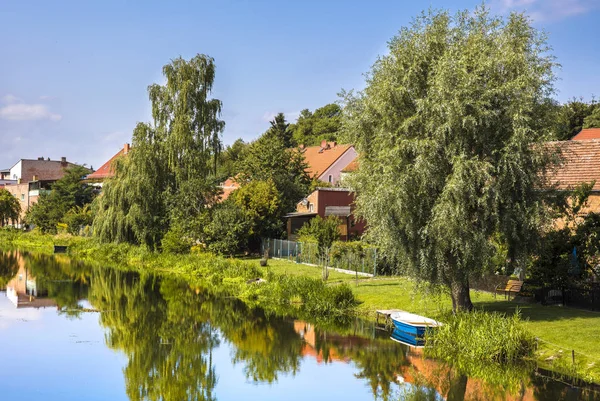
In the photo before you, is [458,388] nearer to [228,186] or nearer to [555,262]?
[555,262]

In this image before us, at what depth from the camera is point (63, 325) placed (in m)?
25.7

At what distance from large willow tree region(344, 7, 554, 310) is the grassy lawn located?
1979mm

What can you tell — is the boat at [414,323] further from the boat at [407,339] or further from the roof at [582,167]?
the roof at [582,167]

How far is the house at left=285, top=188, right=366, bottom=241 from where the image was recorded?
44.9m

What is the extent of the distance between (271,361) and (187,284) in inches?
701

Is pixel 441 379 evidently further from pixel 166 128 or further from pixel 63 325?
pixel 166 128

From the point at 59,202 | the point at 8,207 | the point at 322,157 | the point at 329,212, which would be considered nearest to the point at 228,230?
the point at 329,212

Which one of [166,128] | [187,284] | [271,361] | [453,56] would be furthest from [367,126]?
[166,128]

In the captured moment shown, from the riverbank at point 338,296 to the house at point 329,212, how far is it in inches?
207

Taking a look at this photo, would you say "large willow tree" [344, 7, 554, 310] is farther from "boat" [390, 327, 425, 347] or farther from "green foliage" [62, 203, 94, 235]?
"green foliage" [62, 203, 94, 235]

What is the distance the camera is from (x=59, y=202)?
6956cm

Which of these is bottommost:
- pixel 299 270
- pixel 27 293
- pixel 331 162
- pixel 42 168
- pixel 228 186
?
pixel 27 293

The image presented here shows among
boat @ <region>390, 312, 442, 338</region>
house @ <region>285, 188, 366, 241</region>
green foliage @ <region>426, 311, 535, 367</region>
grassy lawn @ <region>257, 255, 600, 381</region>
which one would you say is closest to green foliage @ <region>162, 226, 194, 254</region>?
house @ <region>285, 188, 366, 241</region>

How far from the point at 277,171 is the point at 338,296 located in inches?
1068
